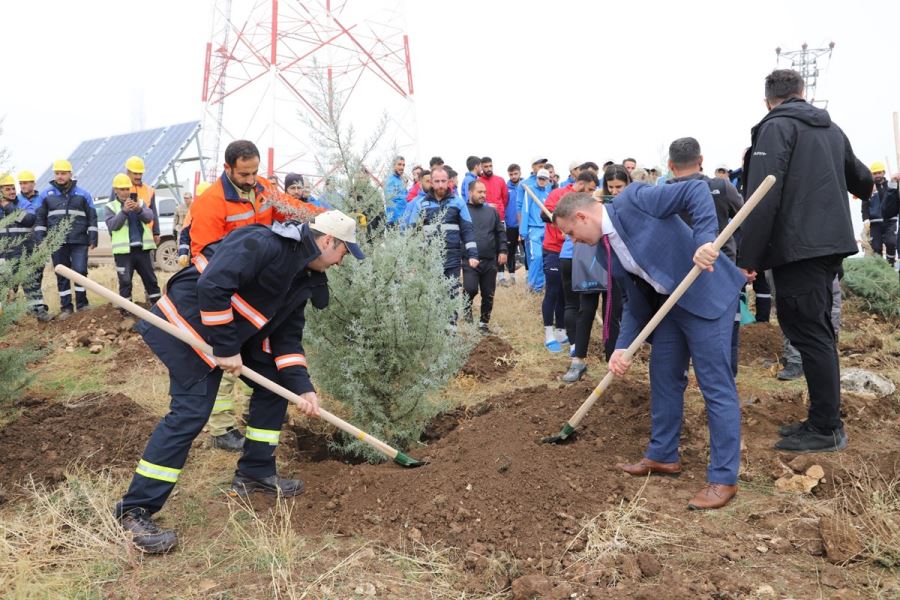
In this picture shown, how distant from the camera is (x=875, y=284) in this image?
873 centimetres

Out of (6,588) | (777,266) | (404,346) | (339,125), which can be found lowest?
(6,588)

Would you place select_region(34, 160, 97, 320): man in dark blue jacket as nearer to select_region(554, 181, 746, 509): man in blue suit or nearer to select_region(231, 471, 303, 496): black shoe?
select_region(231, 471, 303, 496): black shoe

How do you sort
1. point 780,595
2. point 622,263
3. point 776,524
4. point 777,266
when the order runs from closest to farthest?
point 780,595 → point 776,524 → point 622,263 → point 777,266

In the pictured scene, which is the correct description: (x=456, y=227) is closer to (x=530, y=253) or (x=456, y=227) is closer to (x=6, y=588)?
(x=530, y=253)

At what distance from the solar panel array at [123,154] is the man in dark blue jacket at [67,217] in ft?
40.0

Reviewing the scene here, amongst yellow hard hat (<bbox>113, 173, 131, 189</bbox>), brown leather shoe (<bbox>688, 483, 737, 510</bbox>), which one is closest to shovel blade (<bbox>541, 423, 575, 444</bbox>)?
brown leather shoe (<bbox>688, 483, 737, 510</bbox>)

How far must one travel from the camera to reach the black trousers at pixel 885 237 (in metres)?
13.1

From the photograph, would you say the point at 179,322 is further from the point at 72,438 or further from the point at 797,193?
the point at 797,193

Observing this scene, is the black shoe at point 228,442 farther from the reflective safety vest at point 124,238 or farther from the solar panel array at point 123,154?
the solar panel array at point 123,154

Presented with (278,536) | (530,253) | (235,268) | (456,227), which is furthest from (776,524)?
(530,253)

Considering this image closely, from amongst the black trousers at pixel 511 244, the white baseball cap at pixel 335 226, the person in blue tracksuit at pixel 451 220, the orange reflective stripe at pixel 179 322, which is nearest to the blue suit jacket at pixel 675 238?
the white baseball cap at pixel 335 226

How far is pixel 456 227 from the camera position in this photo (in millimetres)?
7484

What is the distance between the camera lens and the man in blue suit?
141 inches

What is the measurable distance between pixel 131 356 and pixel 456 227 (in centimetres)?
394
